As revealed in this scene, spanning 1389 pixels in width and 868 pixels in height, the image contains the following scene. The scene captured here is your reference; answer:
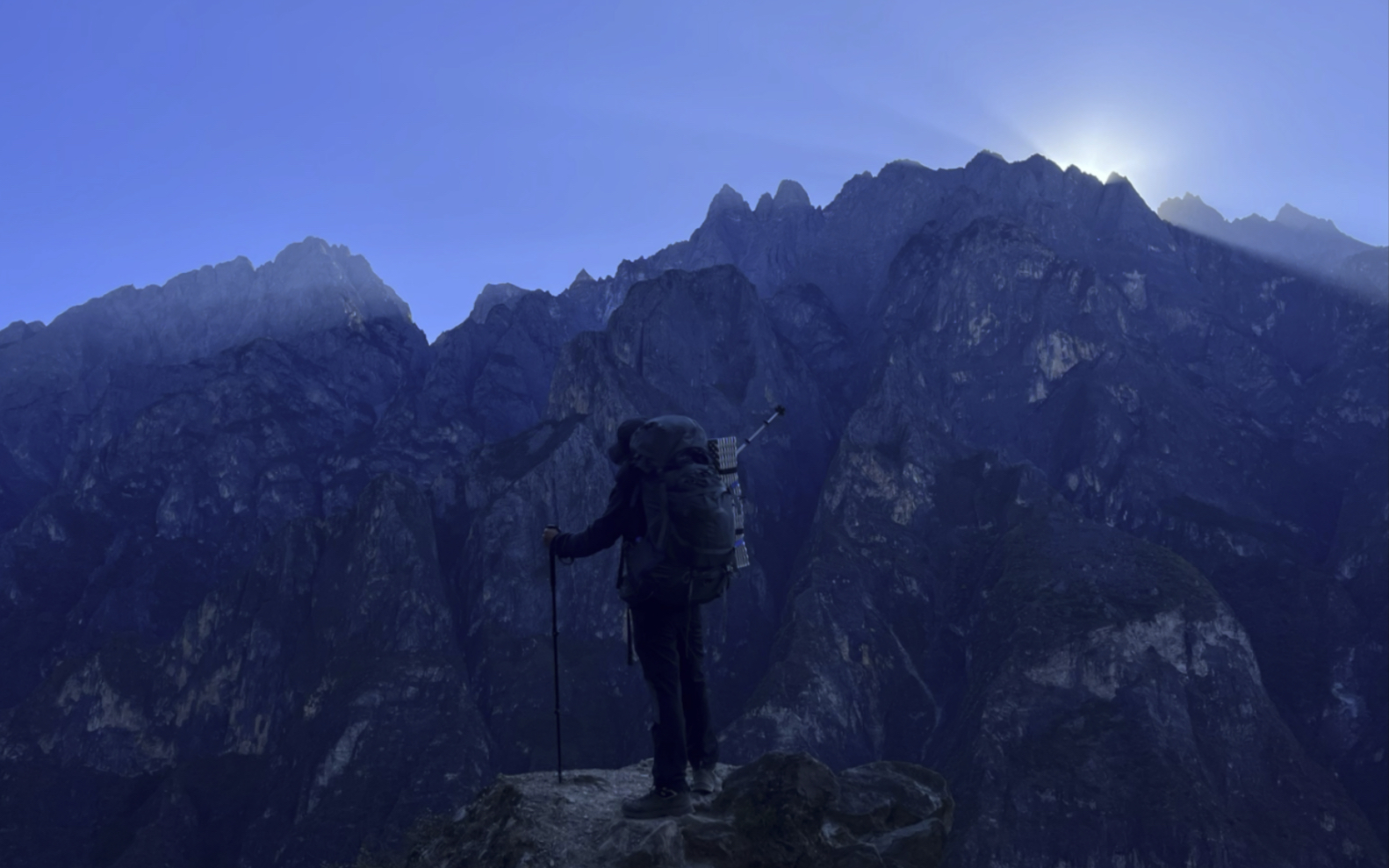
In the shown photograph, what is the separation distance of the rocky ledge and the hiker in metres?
0.41

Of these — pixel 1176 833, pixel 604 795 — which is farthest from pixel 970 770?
pixel 604 795

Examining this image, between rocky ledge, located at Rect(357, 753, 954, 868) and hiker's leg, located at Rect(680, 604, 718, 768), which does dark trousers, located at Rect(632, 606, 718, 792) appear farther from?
rocky ledge, located at Rect(357, 753, 954, 868)

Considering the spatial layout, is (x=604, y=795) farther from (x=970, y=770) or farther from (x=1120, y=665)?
(x=1120, y=665)

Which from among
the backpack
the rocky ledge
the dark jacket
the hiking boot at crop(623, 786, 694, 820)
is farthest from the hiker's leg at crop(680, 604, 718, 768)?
the dark jacket

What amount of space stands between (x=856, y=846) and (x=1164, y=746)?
18423 centimetres

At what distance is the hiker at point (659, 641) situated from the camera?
44.8ft

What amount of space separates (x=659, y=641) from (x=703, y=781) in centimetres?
213

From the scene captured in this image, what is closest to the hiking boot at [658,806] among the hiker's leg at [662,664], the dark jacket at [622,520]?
the hiker's leg at [662,664]

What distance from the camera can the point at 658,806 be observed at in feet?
44.0

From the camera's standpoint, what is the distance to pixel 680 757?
13.8 metres

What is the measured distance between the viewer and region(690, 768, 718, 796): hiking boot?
14227mm

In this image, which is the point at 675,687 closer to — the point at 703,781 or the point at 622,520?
the point at 703,781

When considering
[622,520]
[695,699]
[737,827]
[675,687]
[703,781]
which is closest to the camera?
[737,827]

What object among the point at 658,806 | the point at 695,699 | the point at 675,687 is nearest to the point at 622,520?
the point at 675,687
